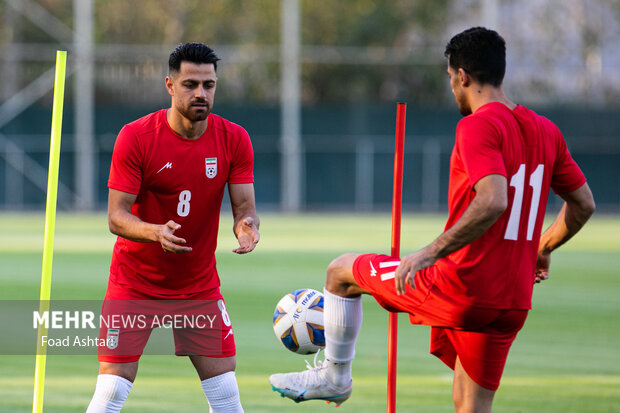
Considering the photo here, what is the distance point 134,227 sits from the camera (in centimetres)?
536

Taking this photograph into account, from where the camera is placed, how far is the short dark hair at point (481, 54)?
16.0ft

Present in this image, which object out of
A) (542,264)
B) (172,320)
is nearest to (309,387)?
(172,320)

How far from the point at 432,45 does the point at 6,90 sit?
699 inches

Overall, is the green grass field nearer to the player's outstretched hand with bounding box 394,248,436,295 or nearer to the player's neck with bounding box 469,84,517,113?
the player's outstretched hand with bounding box 394,248,436,295

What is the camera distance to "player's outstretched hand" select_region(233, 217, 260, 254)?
220 inches

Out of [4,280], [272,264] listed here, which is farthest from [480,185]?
[272,264]

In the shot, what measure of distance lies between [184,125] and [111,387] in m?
1.52

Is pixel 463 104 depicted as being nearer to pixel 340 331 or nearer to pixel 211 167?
pixel 340 331

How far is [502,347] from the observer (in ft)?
16.9

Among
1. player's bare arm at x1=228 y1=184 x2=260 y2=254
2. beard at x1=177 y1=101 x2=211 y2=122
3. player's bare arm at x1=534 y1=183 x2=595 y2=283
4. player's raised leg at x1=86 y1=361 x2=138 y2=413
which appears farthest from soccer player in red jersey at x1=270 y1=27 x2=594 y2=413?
player's raised leg at x1=86 y1=361 x2=138 y2=413

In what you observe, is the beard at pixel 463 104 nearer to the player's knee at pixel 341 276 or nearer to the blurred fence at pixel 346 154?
the player's knee at pixel 341 276

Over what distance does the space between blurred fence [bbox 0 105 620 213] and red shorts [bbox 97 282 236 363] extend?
30.1 m

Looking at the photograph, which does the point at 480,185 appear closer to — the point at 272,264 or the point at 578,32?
the point at 272,264

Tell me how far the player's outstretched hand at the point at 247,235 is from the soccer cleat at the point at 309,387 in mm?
723
